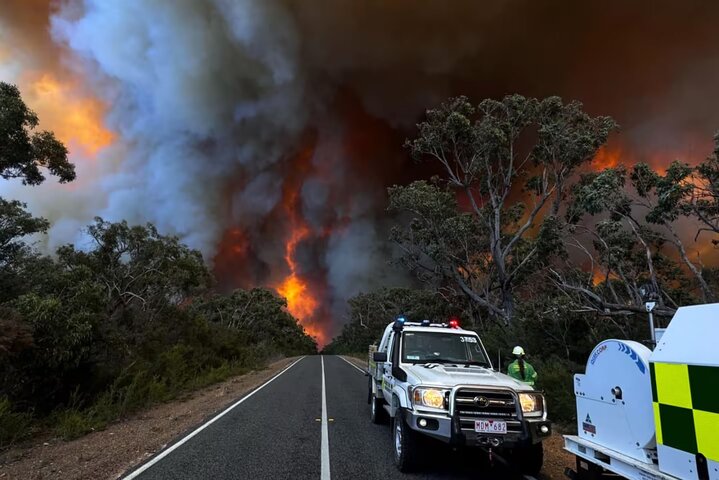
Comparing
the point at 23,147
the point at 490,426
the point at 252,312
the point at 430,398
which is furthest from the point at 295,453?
the point at 252,312

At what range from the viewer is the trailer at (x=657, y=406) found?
10.7 ft

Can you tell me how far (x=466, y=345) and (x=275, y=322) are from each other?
72.9 metres

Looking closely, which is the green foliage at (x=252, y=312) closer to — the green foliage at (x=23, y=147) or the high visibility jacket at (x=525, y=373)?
the green foliage at (x=23, y=147)

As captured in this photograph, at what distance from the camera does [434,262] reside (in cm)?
3184

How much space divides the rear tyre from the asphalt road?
0.91ft

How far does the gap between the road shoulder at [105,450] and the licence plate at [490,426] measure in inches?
199

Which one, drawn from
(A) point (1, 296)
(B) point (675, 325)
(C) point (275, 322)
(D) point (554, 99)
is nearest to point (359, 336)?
(C) point (275, 322)

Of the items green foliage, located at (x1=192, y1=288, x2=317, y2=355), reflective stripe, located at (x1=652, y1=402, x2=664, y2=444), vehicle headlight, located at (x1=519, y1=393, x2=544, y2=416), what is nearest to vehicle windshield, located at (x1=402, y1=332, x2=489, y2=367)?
vehicle headlight, located at (x1=519, y1=393, x2=544, y2=416)

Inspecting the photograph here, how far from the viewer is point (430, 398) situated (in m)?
6.21

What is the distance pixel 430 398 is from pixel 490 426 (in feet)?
2.71

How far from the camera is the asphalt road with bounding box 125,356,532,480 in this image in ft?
→ 21.2

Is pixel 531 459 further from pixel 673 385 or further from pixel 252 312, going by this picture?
pixel 252 312

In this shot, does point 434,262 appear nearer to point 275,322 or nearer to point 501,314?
point 501,314

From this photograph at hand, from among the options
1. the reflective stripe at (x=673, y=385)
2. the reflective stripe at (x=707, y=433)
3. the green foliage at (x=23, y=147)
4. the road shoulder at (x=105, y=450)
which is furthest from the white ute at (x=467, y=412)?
the green foliage at (x=23, y=147)
